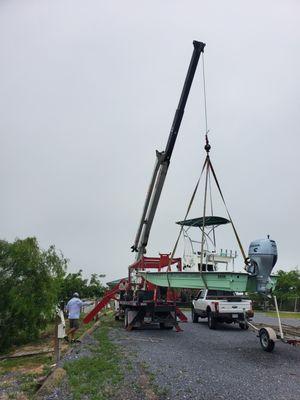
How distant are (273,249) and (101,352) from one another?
5.37m

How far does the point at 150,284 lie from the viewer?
58.5 feet

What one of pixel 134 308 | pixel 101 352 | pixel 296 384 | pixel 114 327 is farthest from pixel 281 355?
pixel 114 327

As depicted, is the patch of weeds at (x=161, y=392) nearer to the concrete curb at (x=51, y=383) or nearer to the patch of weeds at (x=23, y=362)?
the concrete curb at (x=51, y=383)

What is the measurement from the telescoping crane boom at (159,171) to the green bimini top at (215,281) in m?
4.55

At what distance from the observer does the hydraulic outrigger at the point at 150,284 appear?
57.0 feet

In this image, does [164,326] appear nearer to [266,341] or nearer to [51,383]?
[266,341]

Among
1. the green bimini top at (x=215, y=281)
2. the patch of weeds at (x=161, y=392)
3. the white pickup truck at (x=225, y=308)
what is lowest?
the patch of weeds at (x=161, y=392)

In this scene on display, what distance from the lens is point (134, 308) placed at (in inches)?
706

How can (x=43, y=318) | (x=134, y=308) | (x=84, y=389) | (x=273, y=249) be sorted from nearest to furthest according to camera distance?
(x=84, y=389) < (x=273, y=249) < (x=43, y=318) < (x=134, y=308)

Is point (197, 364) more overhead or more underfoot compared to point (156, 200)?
Answer: more underfoot

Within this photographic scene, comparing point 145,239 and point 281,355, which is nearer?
point 281,355

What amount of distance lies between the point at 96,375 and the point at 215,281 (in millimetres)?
4809

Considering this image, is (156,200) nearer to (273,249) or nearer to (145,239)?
(145,239)

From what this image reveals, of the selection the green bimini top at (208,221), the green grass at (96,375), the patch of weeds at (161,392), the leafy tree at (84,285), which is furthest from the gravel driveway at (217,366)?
the leafy tree at (84,285)
